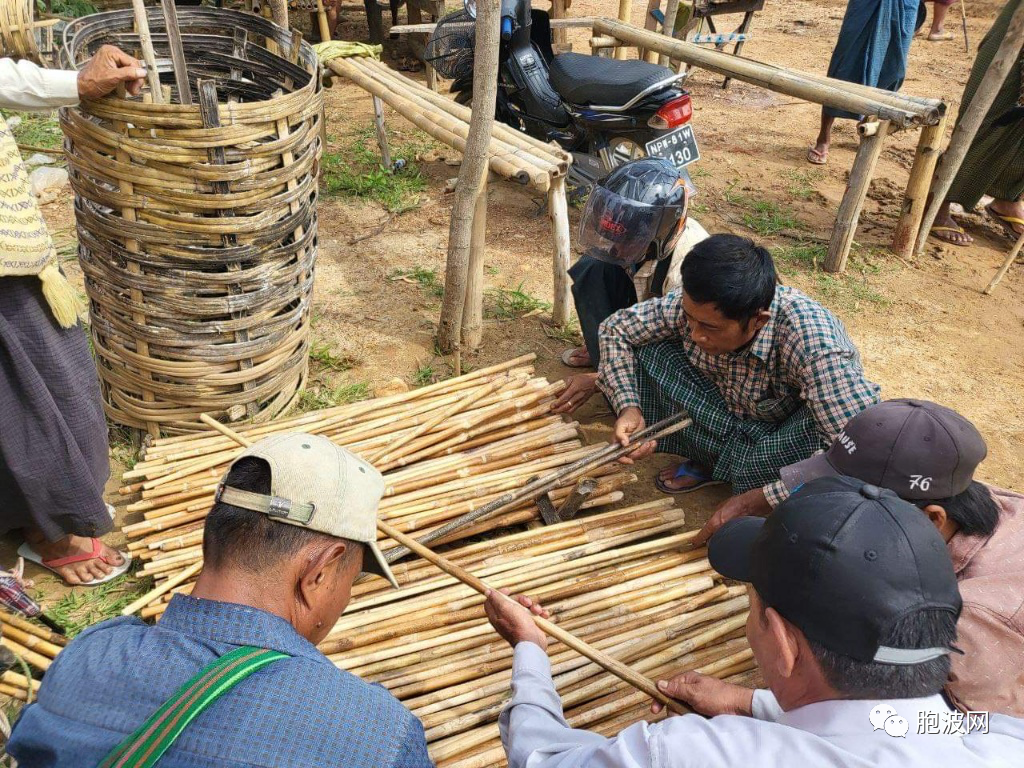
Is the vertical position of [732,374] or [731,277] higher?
[731,277]

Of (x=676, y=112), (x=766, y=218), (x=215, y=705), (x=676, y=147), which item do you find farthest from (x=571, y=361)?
(x=215, y=705)

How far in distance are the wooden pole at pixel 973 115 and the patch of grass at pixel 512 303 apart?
2.96 meters

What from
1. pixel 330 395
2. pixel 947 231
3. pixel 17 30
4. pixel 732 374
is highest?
pixel 17 30

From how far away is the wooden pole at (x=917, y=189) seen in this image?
491 cm

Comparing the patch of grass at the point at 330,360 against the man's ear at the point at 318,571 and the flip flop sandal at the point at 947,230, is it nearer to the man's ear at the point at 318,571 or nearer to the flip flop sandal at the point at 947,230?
the man's ear at the point at 318,571

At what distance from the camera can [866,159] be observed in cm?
474

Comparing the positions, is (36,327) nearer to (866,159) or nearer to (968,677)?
(968,677)

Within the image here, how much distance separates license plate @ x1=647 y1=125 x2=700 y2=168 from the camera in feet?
13.9

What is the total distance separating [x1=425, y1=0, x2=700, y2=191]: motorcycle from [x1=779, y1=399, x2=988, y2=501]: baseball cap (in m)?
2.56

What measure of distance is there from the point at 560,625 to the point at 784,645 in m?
1.20

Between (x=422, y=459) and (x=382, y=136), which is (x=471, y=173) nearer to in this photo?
(x=422, y=459)

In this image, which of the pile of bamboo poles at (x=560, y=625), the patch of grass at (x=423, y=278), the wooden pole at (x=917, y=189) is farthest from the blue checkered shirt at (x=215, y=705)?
the wooden pole at (x=917, y=189)

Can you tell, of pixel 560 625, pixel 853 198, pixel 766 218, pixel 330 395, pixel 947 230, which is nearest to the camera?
pixel 560 625

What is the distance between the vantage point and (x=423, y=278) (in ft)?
15.9
